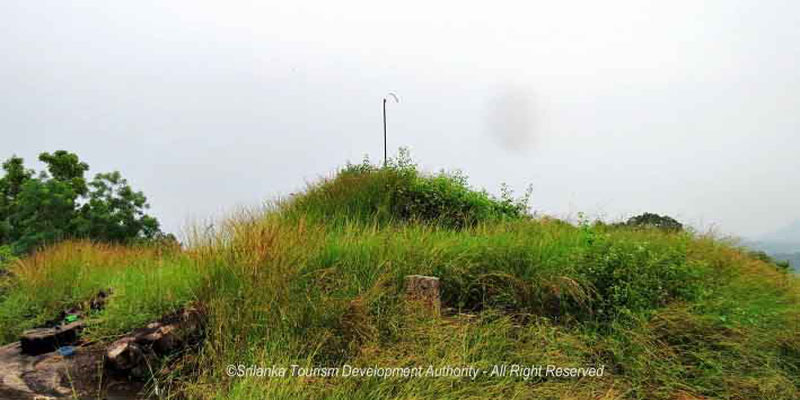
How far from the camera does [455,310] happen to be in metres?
4.16

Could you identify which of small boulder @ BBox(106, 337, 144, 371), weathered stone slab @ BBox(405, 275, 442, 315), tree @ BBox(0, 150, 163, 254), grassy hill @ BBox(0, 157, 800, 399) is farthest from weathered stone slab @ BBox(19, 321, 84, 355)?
tree @ BBox(0, 150, 163, 254)

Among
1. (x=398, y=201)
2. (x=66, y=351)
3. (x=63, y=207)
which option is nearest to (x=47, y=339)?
(x=66, y=351)

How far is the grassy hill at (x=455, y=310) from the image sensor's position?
304cm

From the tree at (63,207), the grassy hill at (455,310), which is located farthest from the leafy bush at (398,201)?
Result: the tree at (63,207)

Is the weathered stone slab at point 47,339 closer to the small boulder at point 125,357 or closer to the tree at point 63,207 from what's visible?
the small boulder at point 125,357

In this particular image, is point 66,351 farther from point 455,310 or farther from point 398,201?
point 398,201

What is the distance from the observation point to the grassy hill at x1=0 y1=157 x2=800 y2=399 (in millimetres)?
3045

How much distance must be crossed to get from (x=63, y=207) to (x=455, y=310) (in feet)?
39.4

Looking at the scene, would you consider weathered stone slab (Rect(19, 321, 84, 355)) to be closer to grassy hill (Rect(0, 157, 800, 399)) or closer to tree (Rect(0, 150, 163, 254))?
grassy hill (Rect(0, 157, 800, 399))

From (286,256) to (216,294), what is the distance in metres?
0.61

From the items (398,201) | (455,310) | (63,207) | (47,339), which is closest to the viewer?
(47,339)

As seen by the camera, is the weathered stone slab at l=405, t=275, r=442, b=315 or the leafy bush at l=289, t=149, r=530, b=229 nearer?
the weathered stone slab at l=405, t=275, r=442, b=315

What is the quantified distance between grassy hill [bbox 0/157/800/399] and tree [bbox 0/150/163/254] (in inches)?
281

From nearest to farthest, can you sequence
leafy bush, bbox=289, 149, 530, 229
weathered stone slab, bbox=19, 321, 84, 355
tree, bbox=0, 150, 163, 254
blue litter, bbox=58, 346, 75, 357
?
blue litter, bbox=58, 346, 75, 357 < weathered stone slab, bbox=19, 321, 84, 355 < leafy bush, bbox=289, 149, 530, 229 < tree, bbox=0, 150, 163, 254
